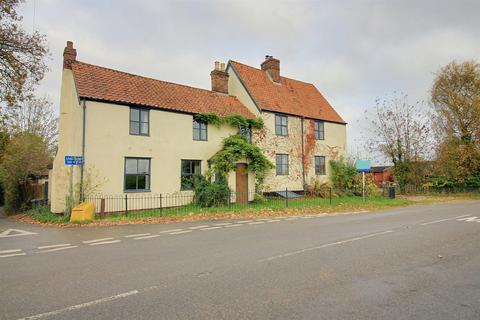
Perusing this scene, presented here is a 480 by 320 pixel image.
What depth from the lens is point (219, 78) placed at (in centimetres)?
2458

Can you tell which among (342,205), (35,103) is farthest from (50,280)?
(35,103)

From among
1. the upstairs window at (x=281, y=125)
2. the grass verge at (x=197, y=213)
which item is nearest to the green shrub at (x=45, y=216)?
the grass verge at (x=197, y=213)

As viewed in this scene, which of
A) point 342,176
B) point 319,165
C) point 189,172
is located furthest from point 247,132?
point 342,176

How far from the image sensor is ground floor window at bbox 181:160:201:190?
19.4 meters

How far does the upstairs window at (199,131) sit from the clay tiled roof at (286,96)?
201 inches

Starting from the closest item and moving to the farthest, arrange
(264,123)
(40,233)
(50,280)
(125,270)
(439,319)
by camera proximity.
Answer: (439,319) < (50,280) < (125,270) < (40,233) < (264,123)

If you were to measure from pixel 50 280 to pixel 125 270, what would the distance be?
127 centimetres

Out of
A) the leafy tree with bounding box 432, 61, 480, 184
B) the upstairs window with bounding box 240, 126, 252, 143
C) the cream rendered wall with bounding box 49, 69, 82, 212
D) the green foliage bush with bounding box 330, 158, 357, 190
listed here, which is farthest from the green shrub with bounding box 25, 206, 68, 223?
the leafy tree with bounding box 432, 61, 480, 184

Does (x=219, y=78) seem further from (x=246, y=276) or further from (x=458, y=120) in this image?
(x=458, y=120)

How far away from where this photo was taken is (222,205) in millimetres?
18453

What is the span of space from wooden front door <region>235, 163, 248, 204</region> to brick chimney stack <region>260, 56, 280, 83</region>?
408 inches

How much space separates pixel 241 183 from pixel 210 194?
12.2 ft

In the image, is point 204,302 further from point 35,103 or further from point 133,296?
point 35,103

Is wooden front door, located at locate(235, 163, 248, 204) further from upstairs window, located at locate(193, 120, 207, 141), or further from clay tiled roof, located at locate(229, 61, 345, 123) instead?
clay tiled roof, located at locate(229, 61, 345, 123)
